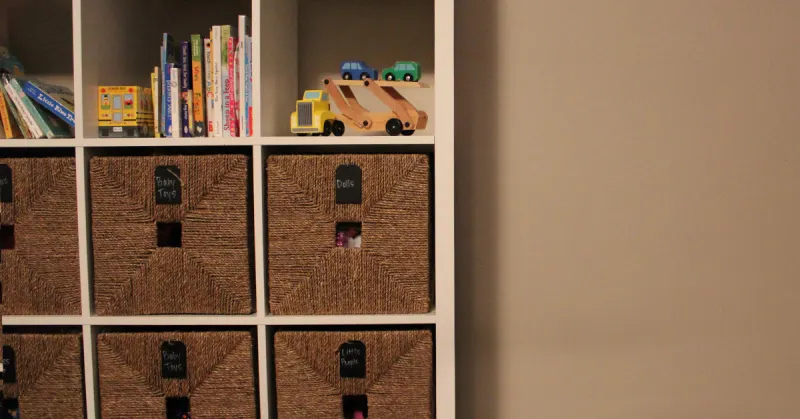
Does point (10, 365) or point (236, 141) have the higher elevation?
point (236, 141)

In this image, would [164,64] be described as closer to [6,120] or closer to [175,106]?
[175,106]

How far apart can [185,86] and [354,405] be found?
30.5 inches

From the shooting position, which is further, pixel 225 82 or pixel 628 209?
pixel 628 209

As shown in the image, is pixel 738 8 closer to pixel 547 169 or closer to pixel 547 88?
pixel 547 88

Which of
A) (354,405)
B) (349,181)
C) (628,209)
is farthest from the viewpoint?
(628,209)

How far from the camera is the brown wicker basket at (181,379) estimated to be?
4.20 ft

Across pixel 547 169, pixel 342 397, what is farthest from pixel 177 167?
pixel 547 169

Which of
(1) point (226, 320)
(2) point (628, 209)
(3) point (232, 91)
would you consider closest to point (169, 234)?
(1) point (226, 320)

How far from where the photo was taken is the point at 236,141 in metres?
1.26

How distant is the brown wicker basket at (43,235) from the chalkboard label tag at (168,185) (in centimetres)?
17

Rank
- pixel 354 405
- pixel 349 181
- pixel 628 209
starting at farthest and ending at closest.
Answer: pixel 628 209
pixel 354 405
pixel 349 181

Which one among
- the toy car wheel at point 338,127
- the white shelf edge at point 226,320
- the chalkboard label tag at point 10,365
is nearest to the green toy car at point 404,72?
the toy car wheel at point 338,127

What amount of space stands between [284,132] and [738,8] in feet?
3.76

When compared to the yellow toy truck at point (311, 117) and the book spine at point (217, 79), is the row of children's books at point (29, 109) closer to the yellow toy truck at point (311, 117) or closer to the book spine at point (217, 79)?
the book spine at point (217, 79)
